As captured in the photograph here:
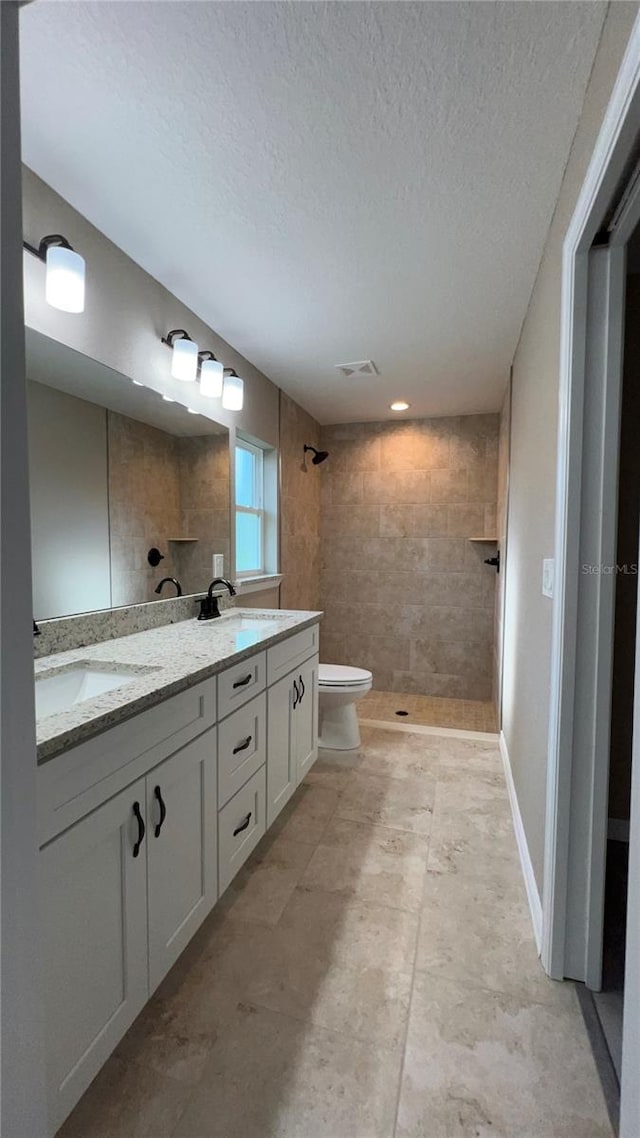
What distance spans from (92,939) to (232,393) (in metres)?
2.23

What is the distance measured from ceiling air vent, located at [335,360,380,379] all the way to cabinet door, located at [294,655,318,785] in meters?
1.74

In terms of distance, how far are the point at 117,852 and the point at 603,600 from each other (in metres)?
1.31

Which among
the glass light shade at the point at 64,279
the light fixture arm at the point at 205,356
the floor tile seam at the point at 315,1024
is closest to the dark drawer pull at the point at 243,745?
the floor tile seam at the point at 315,1024

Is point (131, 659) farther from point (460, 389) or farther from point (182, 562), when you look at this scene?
point (460, 389)

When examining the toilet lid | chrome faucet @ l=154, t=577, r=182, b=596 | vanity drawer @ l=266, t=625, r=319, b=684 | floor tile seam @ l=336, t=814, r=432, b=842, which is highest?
chrome faucet @ l=154, t=577, r=182, b=596

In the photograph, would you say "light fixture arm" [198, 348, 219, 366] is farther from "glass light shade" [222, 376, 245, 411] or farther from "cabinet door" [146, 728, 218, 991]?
"cabinet door" [146, 728, 218, 991]

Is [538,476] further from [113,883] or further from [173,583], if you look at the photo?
[113,883]

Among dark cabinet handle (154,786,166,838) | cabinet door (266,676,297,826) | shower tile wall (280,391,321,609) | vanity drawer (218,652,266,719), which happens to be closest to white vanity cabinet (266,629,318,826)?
cabinet door (266,676,297,826)

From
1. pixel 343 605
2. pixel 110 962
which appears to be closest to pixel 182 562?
pixel 110 962

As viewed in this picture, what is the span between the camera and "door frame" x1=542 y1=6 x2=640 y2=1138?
1201mm

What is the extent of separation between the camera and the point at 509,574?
2605mm

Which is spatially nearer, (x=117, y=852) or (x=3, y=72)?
(x=3, y=72)

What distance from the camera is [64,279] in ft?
4.53

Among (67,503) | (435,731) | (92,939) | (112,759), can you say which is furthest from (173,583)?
(435,731)
